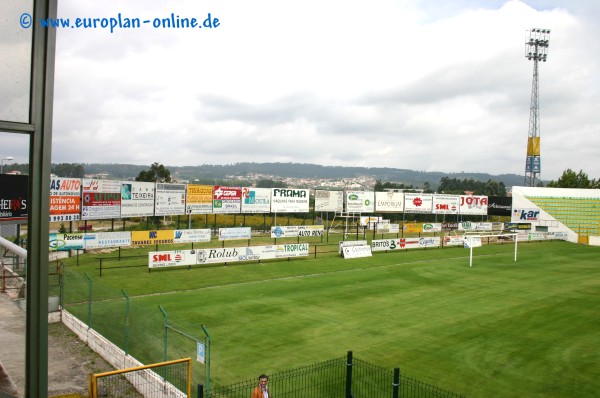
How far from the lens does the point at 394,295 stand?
27.4m

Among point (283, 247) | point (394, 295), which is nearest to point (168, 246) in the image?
point (283, 247)

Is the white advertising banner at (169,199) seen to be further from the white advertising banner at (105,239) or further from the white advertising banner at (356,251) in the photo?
the white advertising banner at (356,251)

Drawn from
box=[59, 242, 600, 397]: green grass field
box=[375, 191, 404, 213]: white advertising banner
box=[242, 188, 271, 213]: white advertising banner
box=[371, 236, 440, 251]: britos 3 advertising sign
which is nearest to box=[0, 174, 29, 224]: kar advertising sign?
box=[59, 242, 600, 397]: green grass field

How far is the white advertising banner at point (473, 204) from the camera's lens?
6862 cm

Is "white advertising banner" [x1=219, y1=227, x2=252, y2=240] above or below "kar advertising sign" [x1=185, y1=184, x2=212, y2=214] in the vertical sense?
below

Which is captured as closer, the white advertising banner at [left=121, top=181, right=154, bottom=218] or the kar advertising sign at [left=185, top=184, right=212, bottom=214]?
the white advertising banner at [left=121, top=181, right=154, bottom=218]

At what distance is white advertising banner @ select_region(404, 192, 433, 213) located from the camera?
64.7m

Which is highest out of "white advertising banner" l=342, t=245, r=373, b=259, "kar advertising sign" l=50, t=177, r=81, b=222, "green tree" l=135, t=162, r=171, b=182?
"green tree" l=135, t=162, r=171, b=182

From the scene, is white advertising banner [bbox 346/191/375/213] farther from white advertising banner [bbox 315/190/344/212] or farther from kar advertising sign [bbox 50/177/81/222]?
kar advertising sign [bbox 50/177/81/222]

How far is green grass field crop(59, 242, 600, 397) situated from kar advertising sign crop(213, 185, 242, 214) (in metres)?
14.1

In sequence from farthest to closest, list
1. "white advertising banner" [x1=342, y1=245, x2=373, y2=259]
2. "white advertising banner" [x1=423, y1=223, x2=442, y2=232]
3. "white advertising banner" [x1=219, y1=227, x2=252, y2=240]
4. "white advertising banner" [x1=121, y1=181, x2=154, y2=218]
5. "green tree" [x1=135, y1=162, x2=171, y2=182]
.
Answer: "green tree" [x1=135, y1=162, x2=171, y2=182] → "white advertising banner" [x1=423, y1=223, x2=442, y2=232] → "white advertising banner" [x1=342, y1=245, x2=373, y2=259] → "white advertising banner" [x1=219, y1=227, x2=252, y2=240] → "white advertising banner" [x1=121, y1=181, x2=154, y2=218]

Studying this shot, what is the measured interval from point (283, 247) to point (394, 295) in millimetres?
13211

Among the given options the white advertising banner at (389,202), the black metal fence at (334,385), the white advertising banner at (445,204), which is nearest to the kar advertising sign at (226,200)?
the white advertising banner at (389,202)

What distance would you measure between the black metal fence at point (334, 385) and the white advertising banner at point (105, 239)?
2337cm
